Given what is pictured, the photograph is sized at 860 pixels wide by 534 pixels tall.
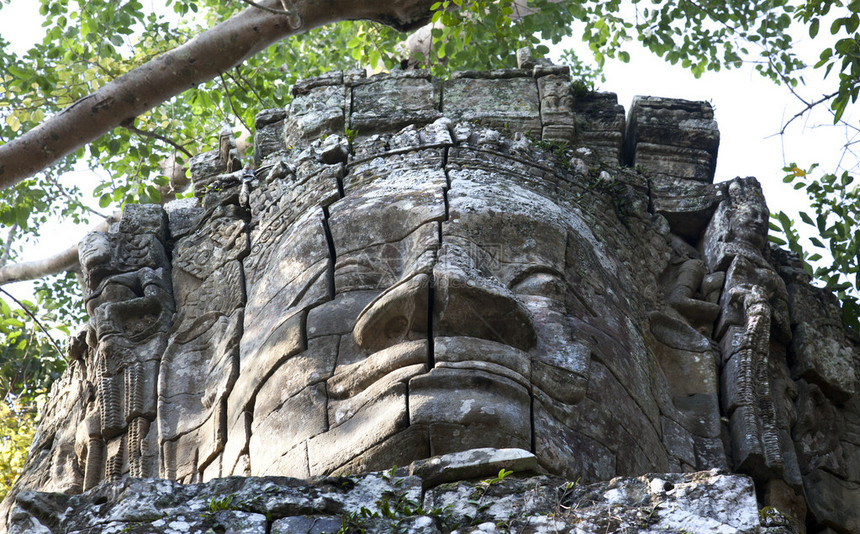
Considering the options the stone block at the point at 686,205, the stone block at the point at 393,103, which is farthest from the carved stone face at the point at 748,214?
the stone block at the point at 393,103

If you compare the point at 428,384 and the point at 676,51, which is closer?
the point at 428,384

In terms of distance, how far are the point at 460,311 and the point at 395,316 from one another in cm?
40

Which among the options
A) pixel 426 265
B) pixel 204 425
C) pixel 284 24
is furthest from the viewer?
pixel 284 24

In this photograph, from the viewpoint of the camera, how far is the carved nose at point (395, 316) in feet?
25.5

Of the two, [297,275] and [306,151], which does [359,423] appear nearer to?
[297,275]

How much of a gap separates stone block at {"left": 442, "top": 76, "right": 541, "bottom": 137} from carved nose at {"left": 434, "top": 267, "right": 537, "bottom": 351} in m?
3.02

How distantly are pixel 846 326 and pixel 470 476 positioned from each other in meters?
5.14

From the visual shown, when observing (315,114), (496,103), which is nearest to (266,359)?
(315,114)

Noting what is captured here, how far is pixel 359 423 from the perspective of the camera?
739cm

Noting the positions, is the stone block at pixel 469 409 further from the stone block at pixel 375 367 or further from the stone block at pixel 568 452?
the stone block at pixel 375 367

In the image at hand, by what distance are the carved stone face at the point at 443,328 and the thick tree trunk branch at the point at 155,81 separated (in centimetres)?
171

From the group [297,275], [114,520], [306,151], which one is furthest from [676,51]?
[114,520]

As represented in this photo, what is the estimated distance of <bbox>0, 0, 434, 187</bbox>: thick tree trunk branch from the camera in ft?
32.0

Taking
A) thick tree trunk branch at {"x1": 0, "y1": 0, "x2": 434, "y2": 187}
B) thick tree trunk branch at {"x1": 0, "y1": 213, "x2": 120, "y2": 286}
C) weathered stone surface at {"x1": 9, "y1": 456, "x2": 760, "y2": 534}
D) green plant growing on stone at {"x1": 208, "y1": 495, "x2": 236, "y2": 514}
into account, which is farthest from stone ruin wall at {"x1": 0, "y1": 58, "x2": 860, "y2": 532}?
thick tree trunk branch at {"x1": 0, "y1": 213, "x2": 120, "y2": 286}
